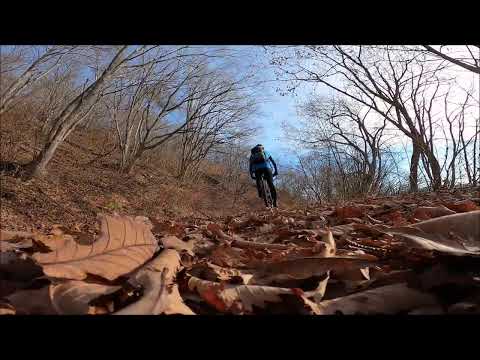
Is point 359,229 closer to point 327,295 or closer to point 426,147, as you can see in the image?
point 327,295

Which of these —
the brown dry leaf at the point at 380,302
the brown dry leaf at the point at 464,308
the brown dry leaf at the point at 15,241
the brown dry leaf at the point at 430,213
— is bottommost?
the brown dry leaf at the point at 380,302

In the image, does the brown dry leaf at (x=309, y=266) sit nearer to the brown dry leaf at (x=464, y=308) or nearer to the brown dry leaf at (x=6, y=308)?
the brown dry leaf at (x=464, y=308)

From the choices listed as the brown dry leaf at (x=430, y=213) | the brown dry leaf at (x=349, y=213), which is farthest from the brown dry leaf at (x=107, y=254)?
the brown dry leaf at (x=349, y=213)

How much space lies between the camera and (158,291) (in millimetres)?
647

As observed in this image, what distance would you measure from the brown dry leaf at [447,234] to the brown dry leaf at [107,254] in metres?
0.81

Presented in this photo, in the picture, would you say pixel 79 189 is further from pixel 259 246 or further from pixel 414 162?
pixel 414 162

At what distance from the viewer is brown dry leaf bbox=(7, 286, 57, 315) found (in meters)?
0.58

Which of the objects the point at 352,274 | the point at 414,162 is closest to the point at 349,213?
the point at 352,274

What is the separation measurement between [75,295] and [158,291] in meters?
0.15

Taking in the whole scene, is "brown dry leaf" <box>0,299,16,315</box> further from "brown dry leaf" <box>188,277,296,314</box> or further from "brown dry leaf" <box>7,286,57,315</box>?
"brown dry leaf" <box>188,277,296,314</box>

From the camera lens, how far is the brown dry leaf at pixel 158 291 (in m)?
0.56

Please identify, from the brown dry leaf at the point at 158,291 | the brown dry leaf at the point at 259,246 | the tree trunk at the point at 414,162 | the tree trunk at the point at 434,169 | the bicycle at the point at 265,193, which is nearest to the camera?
the brown dry leaf at the point at 158,291

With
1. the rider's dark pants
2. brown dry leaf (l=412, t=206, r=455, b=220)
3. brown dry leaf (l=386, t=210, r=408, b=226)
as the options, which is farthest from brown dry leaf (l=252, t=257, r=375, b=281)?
the rider's dark pants

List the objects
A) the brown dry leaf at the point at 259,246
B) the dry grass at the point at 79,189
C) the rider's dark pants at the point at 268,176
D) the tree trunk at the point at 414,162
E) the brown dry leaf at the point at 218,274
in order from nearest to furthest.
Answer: the brown dry leaf at the point at 218,274 → the brown dry leaf at the point at 259,246 → the dry grass at the point at 79,189 → the rider's dark pants at the point at 268,176 → the tree trunk at the point at 414,162
